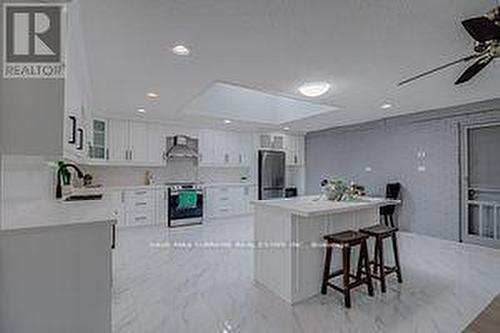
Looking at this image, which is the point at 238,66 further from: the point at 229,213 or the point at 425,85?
the point at 229,213

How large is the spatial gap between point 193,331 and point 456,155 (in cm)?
512

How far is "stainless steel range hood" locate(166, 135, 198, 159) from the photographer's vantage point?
20.1 ft

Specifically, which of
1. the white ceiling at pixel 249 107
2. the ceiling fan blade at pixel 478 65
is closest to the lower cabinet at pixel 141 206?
the white ceiling at pixel 249 107

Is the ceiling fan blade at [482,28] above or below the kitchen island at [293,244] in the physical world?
above

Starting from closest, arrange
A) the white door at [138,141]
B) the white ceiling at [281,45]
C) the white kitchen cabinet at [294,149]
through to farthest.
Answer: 1. the white ceiling at [281,45]
2. the white door at [138,141]
3. the white kitchen cabinet at [294,149]

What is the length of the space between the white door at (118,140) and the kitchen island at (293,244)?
378 centimetres

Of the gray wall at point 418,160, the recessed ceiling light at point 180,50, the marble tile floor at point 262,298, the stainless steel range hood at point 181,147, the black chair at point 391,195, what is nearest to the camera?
the marble tile floor at point 262,298

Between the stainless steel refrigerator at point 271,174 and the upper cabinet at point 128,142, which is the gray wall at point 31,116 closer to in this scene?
the upper cabinet at point 128,142

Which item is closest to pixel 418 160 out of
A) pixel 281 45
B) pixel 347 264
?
pixel 347 264

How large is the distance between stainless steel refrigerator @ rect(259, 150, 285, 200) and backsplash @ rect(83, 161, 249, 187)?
1.76ft

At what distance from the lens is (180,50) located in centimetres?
245

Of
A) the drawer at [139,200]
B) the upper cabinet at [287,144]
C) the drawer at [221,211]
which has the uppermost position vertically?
the upper cabinet at [287,144]

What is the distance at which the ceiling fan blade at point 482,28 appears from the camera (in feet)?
5.04

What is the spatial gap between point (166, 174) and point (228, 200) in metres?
1.65
